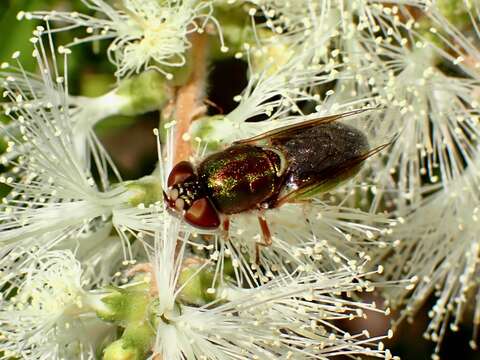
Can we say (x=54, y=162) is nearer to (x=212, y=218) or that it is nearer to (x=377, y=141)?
(x=212, y=218)

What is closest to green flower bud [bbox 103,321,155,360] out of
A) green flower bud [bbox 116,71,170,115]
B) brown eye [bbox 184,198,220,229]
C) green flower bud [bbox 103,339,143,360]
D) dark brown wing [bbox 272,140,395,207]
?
green flower bud [bbox 103,339,143,360]

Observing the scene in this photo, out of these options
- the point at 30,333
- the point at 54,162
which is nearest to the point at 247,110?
the point at 54,162

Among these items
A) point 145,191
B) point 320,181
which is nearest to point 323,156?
point 320,181

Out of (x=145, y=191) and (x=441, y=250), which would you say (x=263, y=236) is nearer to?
(x=145, y=191)

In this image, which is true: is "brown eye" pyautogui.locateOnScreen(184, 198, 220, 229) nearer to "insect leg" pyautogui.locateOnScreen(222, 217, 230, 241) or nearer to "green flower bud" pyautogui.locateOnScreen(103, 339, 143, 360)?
"insect leg" pyautogui.locateOnScreen(222, 217, 230, 241)

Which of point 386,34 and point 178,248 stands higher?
point 386,34

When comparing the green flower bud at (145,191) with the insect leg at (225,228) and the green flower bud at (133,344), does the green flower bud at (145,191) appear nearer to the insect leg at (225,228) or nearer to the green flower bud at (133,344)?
the insect leg at (225,228)
